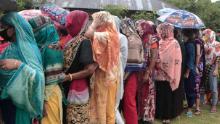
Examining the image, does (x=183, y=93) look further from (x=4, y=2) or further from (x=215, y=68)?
(x=4, y=2)

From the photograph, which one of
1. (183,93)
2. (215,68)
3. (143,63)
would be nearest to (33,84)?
(143,63)

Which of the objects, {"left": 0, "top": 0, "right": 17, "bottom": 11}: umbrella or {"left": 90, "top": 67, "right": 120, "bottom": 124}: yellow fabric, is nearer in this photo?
{"left": 0, "top": 0, "right": 17, "bottom": 11}: umbrella

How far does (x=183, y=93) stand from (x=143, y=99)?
A: 4.52ft

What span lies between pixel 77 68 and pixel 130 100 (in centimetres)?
183

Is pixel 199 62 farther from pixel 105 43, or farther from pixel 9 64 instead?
pixel 9 64

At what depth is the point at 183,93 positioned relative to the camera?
25.3 ft

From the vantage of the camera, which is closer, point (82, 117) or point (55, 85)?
point (55, 85)

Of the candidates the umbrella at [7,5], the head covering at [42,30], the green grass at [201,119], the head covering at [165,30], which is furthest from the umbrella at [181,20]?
the umbrella at [7,5]

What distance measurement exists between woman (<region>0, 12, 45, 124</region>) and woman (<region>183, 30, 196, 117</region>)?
186 inches

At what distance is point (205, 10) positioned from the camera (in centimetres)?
2127

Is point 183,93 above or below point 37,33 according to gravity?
below

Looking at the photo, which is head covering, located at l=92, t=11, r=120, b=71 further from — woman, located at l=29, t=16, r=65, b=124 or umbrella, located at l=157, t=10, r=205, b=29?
umbrella, located at l=157, t=10, r=205, b=29

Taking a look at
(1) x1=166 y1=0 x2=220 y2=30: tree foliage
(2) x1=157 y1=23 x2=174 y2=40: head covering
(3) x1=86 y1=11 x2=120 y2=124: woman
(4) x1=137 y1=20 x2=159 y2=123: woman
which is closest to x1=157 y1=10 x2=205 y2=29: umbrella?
(2) x1=157 y1=23 x2=174 y2=40: head covering

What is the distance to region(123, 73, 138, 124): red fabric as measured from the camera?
227 inches
